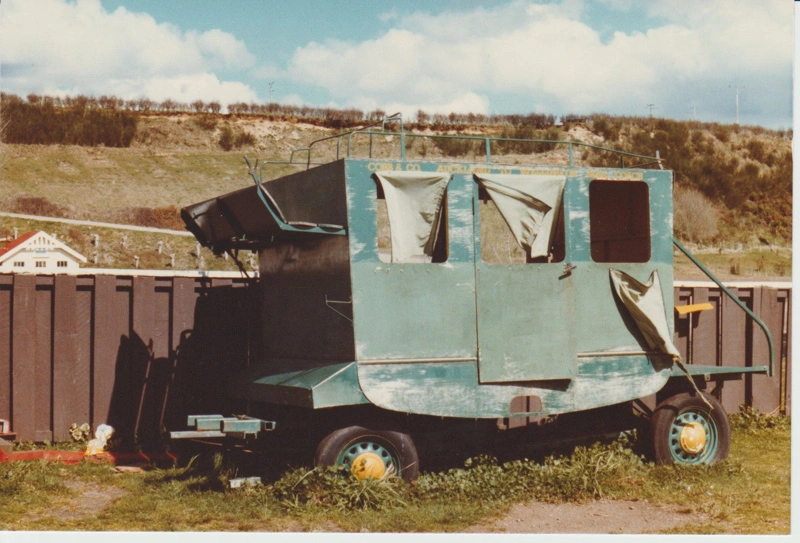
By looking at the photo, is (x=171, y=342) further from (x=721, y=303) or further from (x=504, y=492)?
(x=721, y=303)

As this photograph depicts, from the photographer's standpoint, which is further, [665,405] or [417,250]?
[665,405]

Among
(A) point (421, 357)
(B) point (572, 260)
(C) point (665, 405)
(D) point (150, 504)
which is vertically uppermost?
(B) point (572, 260)

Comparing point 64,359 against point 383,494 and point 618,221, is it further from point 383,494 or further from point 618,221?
point 618,221

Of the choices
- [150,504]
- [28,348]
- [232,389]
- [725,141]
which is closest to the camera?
[150,504]

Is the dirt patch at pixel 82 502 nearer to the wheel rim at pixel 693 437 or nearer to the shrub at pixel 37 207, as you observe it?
the wheel rim at pixel 693 437

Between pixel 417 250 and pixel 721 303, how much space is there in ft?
18.7

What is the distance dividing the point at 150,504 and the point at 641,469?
4.49m

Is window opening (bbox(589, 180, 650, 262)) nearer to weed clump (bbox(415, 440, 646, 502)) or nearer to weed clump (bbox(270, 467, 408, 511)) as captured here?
weed clump (bbox(415, 440, 646, 502))

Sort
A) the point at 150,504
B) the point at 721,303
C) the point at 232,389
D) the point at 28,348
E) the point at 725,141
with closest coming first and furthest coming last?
1. the point at 150,504
2. the point at 232,389
3. the point at 28,348
4. the point at 721,303
5. the point at 725,141

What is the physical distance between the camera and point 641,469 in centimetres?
836

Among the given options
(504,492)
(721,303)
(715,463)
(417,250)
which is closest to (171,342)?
(417,250)

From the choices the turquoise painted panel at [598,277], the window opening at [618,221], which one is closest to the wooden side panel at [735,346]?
the window opening at [618,221]

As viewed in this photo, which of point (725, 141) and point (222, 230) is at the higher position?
point (725, 141)

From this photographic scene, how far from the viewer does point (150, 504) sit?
7.45 meters
